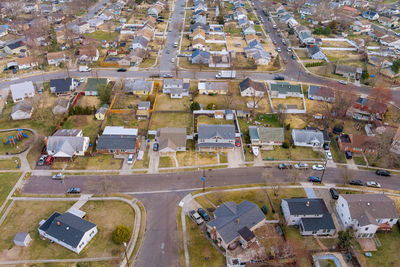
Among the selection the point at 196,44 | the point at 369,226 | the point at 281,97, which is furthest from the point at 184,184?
the point at 196,44

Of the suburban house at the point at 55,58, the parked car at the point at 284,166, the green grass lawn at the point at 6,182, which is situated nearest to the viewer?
the green grass lawn at the point at 6,182

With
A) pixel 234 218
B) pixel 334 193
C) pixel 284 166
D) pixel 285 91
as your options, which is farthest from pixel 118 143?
pixel 285 91

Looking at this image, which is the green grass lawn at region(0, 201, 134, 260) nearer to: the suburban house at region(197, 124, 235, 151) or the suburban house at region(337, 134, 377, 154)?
the suburban house at region(197, 124, 235, 151)

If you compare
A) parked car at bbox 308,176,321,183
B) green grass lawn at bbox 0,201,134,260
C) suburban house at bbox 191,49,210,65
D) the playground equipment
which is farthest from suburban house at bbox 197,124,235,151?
suburban house at bbox 191,49,210,65

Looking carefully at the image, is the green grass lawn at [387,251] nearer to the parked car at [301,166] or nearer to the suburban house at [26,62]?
the parked car at [301,166]

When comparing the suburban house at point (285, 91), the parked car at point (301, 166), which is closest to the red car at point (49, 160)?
the parked car at point (301, 166)

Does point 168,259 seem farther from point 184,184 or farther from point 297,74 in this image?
point 297,74
